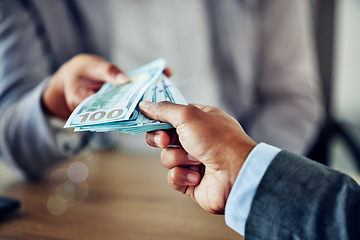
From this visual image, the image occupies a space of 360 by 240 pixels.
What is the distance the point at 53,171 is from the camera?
3.47 ft

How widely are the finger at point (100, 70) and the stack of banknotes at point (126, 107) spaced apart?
0.03m

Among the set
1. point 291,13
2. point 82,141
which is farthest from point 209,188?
point 291,13

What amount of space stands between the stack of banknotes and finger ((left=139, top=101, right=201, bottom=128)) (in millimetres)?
12

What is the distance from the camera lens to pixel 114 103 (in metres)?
0.57

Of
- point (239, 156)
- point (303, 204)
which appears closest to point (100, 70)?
point (239, 156)

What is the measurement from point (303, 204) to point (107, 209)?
0.48 m

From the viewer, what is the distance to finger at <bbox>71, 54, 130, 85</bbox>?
745 millimetres

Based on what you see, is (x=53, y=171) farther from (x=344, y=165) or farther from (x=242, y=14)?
(x=344, y=165)

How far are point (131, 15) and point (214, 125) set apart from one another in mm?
1059

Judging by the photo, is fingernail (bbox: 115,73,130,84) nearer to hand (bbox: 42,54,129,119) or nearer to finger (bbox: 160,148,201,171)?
hand (bbox: 42,54,129,119)

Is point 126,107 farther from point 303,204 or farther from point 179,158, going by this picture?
point 303,204

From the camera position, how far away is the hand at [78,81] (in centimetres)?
77

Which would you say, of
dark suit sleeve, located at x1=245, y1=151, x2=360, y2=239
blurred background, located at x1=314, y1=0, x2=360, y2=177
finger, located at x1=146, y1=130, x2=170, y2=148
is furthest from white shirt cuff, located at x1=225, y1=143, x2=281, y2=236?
blurred background, located at x1=314, y1=0, x2=360, y2=177

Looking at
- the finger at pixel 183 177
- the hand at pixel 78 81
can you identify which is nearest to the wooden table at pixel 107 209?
the finger at pixel 183 177
